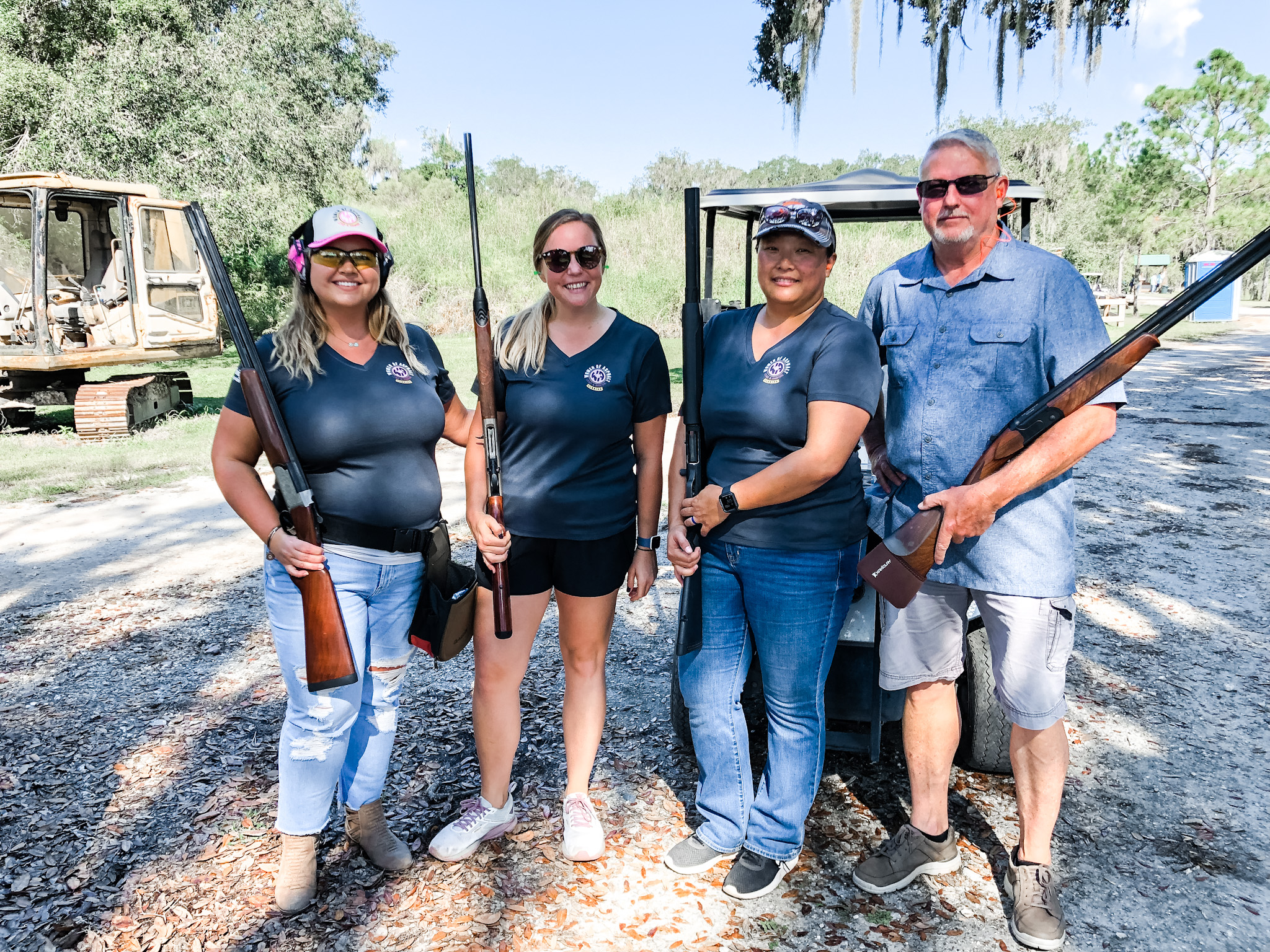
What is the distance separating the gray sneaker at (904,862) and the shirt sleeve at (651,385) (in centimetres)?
160

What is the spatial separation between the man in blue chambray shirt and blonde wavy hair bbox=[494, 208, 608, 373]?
103 cm

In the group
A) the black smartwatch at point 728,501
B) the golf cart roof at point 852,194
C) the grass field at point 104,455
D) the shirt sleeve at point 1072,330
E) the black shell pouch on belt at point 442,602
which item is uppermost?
the golf cart roof at point 852,194

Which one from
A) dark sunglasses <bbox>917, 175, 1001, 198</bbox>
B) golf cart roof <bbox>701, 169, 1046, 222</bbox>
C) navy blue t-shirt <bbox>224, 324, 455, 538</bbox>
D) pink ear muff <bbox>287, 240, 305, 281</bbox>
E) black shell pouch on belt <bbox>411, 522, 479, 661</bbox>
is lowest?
black shell pouch on belt <bbox>411, 522, 479, 661</bbox>

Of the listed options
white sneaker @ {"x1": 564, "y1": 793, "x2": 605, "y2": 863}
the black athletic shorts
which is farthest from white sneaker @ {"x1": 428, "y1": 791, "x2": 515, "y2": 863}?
the black athletic shorts

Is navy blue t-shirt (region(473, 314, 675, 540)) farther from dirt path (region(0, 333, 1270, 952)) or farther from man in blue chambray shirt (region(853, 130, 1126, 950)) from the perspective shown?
dirt path (region(0, 333, 1270, 952))

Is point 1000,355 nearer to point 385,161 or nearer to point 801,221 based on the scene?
point 801,221

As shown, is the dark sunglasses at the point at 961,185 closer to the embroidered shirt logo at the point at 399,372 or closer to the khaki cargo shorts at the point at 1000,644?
the khaki cargo shorts at the point at 1000,644

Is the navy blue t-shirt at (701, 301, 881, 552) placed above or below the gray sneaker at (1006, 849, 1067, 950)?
above

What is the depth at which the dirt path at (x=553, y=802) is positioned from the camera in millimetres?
2590

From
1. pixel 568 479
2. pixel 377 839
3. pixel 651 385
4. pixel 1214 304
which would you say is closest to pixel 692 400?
pixel 651 385

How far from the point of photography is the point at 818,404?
7.93ft

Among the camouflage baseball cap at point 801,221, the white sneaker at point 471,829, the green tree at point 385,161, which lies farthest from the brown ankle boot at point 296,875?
the green tree at point 385,161

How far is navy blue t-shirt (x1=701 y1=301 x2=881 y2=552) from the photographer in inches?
96.1

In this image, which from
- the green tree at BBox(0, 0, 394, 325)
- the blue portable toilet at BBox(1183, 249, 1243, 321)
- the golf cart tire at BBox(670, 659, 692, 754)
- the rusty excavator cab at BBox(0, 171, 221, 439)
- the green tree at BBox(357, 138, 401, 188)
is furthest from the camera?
the green tree at BBox(357, 138, 401, 188)
